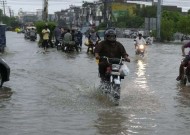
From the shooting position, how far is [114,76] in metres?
10.3

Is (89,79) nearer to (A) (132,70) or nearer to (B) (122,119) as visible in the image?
(A) (132,70)

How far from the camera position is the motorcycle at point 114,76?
10.0 metres

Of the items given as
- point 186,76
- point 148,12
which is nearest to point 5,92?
point 186,76

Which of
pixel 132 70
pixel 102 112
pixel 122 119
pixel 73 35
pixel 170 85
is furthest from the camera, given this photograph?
pixel 73 35

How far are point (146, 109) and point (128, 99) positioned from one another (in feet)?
4.28

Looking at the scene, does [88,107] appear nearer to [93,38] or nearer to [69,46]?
[93,38]

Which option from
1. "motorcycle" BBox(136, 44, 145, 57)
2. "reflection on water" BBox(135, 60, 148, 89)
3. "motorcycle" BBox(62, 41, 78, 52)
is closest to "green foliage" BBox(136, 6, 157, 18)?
"motorcycle" BBox(62, 41, 78, 52)

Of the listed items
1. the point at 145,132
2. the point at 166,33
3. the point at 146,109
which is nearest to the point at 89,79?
the point at 146,109

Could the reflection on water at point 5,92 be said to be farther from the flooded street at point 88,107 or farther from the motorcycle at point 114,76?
the motorcycle at point 114,76

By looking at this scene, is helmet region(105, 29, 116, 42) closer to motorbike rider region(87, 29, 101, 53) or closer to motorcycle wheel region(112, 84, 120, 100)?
motorcycle wheel region(112, 84, 120, 100)

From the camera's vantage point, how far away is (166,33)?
6831 centimetres

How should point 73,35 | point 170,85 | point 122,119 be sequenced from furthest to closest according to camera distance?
point 73,35 → point 170,85 → point 122,119

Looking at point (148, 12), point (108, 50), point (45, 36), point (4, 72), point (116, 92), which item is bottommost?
point (116, 92)

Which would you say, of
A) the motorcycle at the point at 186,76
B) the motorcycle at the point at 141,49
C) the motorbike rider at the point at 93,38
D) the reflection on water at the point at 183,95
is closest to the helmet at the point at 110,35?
the reflection on water at the point at 183,95
